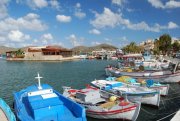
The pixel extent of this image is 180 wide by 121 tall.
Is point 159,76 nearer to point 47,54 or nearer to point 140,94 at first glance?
point 140,94

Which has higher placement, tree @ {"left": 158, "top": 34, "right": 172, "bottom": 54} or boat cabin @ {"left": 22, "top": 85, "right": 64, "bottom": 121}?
tree @ {"left": 158, "top": 34, "right": 172, "bottom": 54}

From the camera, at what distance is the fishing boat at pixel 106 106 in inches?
883

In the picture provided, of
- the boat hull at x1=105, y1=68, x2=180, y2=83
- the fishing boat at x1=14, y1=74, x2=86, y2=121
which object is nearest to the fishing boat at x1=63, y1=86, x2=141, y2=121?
the fishing boat at x1=14, y1=74, x2=86, y2=121

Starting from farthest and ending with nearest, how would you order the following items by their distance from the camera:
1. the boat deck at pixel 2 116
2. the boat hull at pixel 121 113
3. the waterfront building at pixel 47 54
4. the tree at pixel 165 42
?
the waterfront building at pixel 47 54
the tree at pixel 165 42
the boat hull at pixel 121 113
the boat deck at pixel 2 116

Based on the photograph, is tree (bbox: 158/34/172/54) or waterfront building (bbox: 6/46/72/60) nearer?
tree (bbox: 158/34/172/54)

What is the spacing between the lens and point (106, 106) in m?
23.6

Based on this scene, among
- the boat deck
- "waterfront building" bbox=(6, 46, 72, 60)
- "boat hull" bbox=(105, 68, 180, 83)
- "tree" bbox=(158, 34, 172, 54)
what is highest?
"tree" bbox=(158, 34, 172, 54)

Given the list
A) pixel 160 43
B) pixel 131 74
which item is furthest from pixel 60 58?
pixel 131 74

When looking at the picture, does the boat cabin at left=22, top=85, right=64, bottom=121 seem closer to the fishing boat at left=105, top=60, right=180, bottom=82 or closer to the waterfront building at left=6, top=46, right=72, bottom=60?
the fishing boat at left=105, top=60, right=180, bottom=82

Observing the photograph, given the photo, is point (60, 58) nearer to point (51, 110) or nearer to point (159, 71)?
point (159, 71)

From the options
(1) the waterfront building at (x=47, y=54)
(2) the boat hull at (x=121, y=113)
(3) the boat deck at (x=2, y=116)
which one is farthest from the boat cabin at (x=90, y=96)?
(1) the waterfront building at (x=47, y=54)

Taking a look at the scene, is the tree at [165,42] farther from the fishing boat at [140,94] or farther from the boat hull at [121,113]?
the boat hull at [121,113]

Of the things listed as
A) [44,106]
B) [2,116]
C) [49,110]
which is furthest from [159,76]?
[2,116]

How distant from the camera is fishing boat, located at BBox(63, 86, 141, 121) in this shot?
22.4 meters
